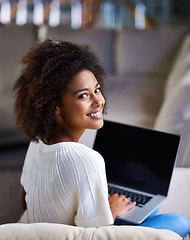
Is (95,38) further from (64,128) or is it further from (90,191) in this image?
(90,191)

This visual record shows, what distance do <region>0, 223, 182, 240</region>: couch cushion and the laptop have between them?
429mm

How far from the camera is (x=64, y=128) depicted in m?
1.01

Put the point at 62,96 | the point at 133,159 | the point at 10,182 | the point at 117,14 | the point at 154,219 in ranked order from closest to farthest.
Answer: the point at 62,96
the point at 154,219
the point at 133,159
the point at 10,182
the point at 117,14

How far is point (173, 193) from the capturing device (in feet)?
4.94

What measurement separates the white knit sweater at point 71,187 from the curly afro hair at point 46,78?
69mm

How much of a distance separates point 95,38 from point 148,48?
0.46 metres

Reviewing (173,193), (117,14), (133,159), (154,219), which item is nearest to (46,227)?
(154,219)

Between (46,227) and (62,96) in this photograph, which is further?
(62,96)

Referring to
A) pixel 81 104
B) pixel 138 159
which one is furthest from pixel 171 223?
pixel 81 104

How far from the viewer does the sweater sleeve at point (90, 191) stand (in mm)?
906

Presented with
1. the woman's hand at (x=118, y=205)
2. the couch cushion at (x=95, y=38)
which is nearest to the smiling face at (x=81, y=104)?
the woman's hand at (x=118, y=205)

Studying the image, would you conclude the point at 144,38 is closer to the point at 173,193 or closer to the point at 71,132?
the point at 173,193

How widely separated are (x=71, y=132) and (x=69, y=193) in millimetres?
161

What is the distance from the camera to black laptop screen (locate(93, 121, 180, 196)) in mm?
1330
